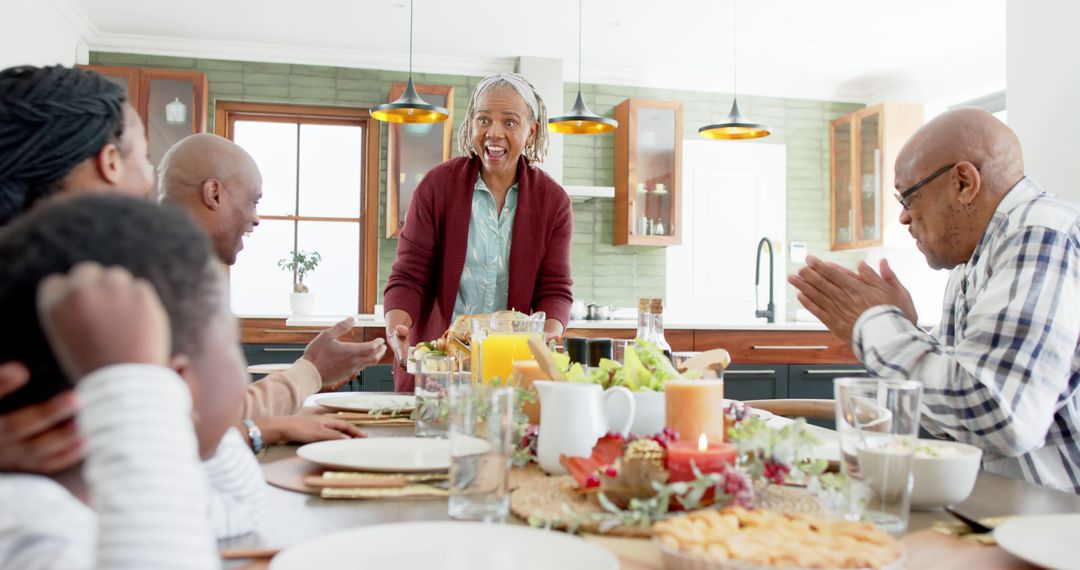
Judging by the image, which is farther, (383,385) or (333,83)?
(333,83)

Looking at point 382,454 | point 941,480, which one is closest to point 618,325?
point 382,454

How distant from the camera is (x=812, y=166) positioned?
667 centimetres

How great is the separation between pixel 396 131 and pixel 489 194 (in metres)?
3.02

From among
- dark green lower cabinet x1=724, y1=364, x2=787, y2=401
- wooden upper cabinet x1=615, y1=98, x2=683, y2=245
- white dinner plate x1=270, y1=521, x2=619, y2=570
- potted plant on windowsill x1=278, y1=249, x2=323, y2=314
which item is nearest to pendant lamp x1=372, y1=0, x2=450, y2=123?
potted plant on windowsill x1=278, y1=249, x2=323, y2=314

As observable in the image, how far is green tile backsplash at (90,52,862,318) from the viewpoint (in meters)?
5.73

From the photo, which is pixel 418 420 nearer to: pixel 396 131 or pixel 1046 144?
pixel 1046 144

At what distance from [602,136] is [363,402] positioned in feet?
15.1

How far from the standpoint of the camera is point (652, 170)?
234 inches

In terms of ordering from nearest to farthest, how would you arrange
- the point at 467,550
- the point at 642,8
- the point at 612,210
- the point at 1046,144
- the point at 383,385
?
the point at 467,550 < the point at 1046,144 < the point at 383,385 < the point at 642,8 < the point at 612,210

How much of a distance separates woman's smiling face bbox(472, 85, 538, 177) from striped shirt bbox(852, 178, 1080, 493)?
133 centimetres

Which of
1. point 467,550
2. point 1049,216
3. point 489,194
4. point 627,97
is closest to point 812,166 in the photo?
point 627,97

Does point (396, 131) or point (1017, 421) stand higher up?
point (396, 131)

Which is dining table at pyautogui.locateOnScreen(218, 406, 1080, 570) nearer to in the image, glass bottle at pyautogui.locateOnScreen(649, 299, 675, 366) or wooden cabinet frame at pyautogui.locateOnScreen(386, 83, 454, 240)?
glass bottle at pyautogui.locateOnScreen(649, 299, 675, 366)

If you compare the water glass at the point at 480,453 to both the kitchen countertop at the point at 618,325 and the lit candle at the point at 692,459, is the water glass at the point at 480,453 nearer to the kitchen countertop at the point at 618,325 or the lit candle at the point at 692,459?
the lit candle at the point at 692,459
